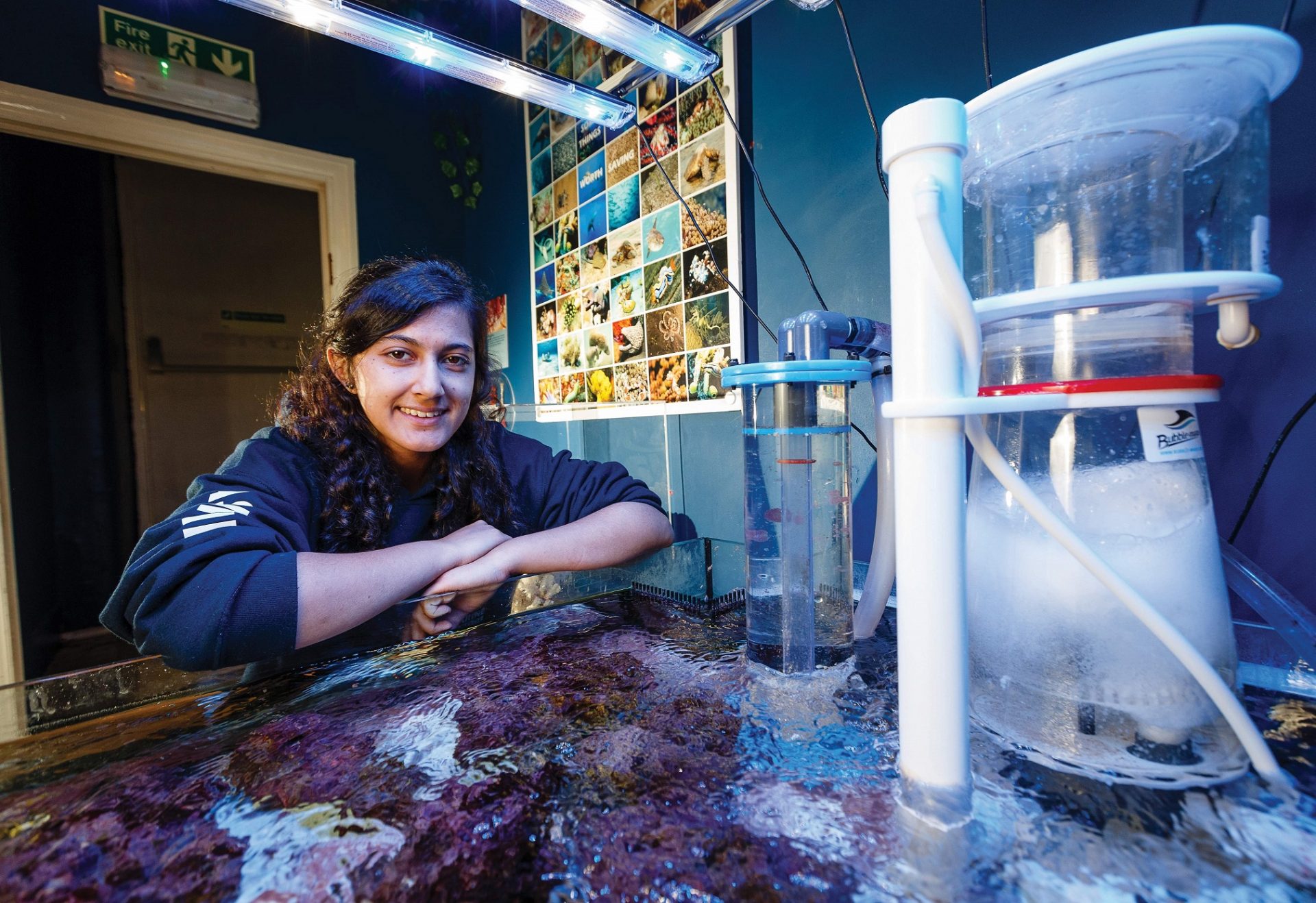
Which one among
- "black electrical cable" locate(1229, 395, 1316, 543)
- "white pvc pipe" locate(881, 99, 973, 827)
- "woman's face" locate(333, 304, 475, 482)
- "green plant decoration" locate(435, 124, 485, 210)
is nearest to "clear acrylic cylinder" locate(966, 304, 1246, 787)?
"white pvc pipe" locate(881, 99, 973, 827)

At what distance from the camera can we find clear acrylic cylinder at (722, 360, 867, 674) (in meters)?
0.46

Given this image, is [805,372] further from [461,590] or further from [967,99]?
[967,99]

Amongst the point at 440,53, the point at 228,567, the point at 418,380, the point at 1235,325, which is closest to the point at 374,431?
the point at 418,380

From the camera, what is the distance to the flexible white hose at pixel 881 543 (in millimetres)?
524

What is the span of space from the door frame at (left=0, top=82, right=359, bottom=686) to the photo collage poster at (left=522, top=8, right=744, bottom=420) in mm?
784

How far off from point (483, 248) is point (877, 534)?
2211mm

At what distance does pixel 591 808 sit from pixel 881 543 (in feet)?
1.15

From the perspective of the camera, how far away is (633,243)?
156 cm

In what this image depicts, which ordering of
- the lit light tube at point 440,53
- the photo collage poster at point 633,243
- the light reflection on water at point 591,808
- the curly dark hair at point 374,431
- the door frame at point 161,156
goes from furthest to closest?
1. the door frame at point 161,156
2. the photo collage poster at point 633,243
3. the curly dark hair at point 374,431
4. the lit light tube at point 440,53
5. the light reflection on water at point 591,808

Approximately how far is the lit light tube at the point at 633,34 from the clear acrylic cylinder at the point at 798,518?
50 centimetres

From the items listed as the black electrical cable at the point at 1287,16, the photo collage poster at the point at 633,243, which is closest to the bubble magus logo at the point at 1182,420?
the black electrical cable at the point at 1287,16

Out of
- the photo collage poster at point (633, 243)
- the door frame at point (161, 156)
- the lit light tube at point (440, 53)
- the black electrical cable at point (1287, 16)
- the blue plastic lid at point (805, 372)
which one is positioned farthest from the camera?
the door frame at point (161, 156)

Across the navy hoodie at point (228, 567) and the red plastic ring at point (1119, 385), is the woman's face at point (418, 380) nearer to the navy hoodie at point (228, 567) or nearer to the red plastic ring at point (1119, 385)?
the navy hoodie at point (228, 567)

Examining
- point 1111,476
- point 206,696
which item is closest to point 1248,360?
point 1111,476
